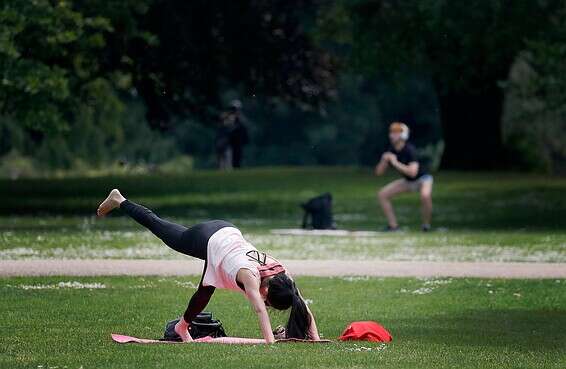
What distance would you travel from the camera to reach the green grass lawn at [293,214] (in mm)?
24719

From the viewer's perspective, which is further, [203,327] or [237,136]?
[237,136]

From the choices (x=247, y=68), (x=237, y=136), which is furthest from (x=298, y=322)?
(x=237, y=136)

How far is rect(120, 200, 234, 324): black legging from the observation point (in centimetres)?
1305

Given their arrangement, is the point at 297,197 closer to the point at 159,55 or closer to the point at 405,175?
the point at 159,55

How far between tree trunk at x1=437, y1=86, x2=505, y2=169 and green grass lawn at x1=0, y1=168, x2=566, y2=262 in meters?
2.29

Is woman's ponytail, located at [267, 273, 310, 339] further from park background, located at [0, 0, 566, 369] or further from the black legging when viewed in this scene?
the black legging

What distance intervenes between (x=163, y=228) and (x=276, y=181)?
111ft

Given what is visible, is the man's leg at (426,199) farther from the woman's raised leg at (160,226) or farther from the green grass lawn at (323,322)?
the woman's raised leg at (160,226)

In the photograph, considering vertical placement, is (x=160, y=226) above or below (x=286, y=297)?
above

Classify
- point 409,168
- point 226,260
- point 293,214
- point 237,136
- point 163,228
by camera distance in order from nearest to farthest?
point 226,260 < point 163,228 < point 409,168 < point 293,214 < point 237,136

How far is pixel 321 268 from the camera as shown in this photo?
21.0 metres

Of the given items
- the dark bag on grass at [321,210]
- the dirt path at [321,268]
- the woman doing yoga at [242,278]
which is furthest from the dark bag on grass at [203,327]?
the dark bag on grass at [321,210]

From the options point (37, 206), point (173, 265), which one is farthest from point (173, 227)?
point (37, 206)

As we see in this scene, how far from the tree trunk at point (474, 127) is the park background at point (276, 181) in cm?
6
